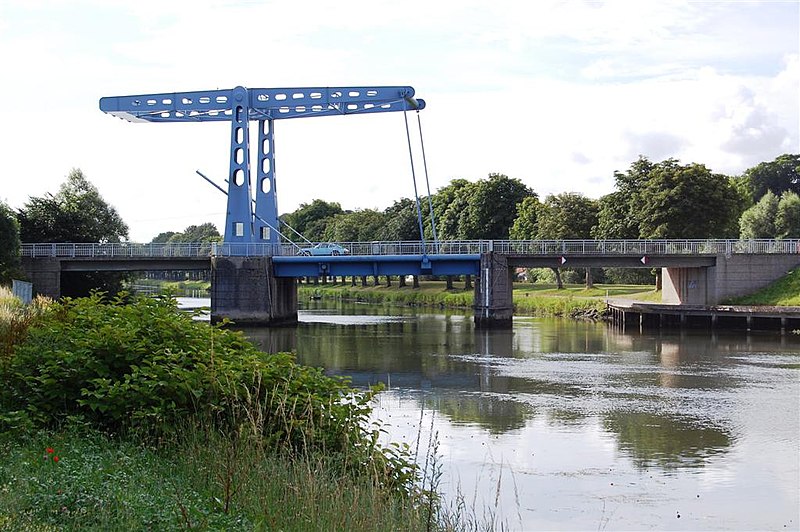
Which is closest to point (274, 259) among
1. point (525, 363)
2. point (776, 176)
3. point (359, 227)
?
point (525, 363)

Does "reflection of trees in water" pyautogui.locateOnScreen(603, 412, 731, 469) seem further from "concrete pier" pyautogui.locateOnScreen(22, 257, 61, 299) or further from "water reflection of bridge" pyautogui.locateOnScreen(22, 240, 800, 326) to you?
"concrete pier" pyautogui.locateOnScreen(22, 257, 61, 299)

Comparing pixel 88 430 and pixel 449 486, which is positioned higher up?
pixel 88 430

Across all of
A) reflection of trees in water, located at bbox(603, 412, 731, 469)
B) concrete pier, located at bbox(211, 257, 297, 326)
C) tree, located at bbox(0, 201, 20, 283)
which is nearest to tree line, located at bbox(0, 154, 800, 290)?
tree, located at bbox(0, 201, 20, 283)

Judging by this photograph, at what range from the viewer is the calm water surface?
40.7 ft

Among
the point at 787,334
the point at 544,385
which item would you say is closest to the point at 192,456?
the point at 544,385

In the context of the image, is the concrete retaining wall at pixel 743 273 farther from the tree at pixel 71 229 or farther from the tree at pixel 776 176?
the tree at pixel 776 176

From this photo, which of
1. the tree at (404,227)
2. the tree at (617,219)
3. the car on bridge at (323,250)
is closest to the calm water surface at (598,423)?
the car on bridge at (323,250)

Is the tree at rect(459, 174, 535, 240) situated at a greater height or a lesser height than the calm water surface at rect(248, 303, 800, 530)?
greater

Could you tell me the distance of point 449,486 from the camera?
42.1 feet

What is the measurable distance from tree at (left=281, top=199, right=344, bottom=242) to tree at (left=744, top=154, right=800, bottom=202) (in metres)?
54.4

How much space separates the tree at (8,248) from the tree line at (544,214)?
5cm

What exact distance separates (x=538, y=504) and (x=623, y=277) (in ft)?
209

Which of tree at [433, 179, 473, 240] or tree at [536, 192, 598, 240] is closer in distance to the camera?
tree at [536, 192, 598, 240]

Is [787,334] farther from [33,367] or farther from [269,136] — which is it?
[33,367]
